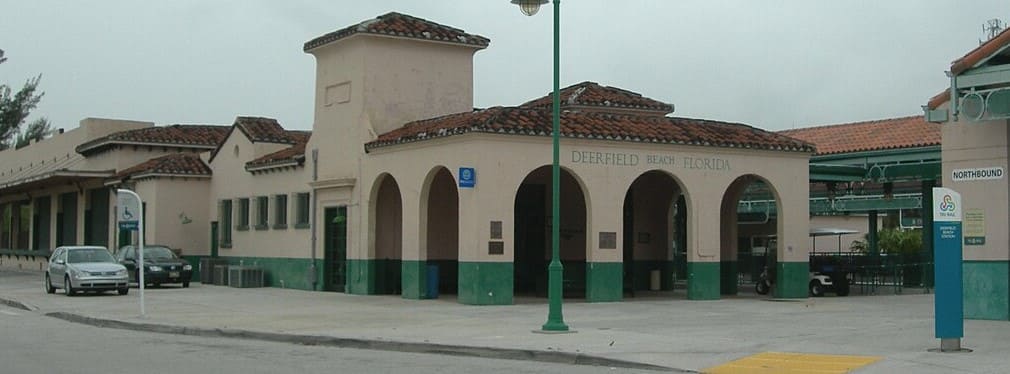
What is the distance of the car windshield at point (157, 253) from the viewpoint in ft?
126

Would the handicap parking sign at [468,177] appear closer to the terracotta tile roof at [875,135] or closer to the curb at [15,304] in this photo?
the curb at [15,304]

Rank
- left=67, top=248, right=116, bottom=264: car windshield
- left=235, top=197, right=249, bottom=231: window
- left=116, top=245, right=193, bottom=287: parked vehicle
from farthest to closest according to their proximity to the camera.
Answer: left=235, top=197, right=249, bottom=231: window
left=116, top=245, right=193, bottom=287: parked vehicle
left=67, top=248, right=116, bottom=264: car windshield

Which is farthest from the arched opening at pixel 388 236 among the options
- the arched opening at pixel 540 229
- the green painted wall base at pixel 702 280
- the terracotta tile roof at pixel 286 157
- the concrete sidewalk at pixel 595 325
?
the green painted wall base at pixel 702 280

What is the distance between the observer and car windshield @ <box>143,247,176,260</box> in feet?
126

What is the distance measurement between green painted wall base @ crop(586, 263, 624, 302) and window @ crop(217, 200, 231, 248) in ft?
55.6

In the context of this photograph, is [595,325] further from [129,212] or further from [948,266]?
[129,212]

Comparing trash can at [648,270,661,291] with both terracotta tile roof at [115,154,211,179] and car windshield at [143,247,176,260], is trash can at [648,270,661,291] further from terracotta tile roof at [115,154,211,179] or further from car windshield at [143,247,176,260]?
terracotta tile roof at [115,154,211,179]

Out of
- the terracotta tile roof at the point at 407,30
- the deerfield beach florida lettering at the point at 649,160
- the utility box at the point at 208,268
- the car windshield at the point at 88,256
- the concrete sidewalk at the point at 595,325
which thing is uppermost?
the terracotta tile roof at the point at 407,30

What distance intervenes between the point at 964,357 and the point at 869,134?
26.6m

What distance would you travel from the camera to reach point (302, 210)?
37.0m

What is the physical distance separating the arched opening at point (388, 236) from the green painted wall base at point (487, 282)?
18.0 feet

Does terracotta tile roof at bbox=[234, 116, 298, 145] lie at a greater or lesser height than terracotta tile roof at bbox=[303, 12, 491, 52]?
lesser

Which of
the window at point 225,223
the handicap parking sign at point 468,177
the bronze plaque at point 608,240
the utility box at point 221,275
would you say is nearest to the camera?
the handicap parking sign at point 468,177

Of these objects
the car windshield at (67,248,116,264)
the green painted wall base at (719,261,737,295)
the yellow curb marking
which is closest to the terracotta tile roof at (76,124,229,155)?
the car windshield at (67,248,116,264)
